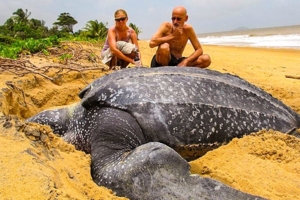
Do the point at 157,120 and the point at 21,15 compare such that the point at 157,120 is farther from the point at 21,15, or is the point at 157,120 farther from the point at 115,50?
the point at 21,15

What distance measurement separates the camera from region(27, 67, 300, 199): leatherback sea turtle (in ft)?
4.86

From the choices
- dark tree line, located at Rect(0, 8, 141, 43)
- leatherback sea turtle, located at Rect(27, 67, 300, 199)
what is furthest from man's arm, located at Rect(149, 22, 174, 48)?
dark tree line, located at Rect(0, 8, 141, 43)

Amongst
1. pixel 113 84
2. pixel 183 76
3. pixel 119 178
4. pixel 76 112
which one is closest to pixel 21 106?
pixel 76 112

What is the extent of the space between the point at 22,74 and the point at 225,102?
96.9 inches

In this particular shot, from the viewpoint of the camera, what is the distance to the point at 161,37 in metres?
3.57

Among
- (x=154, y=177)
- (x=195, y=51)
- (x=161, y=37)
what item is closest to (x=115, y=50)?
(x=161, y=37)

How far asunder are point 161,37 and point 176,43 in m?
0.20

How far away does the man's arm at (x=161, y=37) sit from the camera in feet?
11.5

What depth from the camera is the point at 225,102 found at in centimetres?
222

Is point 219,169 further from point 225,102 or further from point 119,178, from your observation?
point 119,178

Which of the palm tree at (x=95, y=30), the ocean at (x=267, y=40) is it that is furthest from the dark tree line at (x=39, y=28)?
the ocean at (x=267, y=40)

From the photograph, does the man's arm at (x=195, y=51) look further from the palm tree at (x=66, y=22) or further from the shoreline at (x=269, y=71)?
the palm tree at (x=66, y=22)

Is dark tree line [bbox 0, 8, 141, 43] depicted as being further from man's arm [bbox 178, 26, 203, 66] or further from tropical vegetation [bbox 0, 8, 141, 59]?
man's arm [bbox 178, 26, 203, 66]

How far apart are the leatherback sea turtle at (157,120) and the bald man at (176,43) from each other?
3.19 ft
